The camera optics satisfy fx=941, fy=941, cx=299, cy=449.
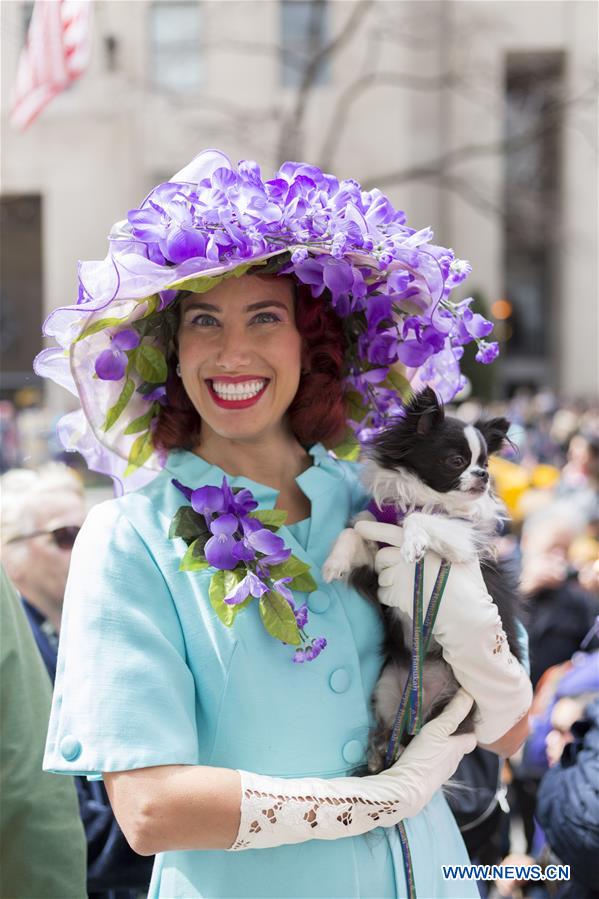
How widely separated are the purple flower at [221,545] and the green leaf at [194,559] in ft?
0.04

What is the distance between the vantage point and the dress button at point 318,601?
188cm

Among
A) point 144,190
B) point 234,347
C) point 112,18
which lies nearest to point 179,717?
point 234,347

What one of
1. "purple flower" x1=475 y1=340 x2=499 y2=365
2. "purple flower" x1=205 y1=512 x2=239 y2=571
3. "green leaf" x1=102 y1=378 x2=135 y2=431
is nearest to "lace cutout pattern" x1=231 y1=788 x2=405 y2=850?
"purple flower" x1=205 y1=512 x2=239 y2=571

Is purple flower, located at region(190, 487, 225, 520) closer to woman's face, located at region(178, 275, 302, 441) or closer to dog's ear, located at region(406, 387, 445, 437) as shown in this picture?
woman's face, located at region(178, 275, 302, 441)

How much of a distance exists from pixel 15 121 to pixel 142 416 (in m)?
4.04

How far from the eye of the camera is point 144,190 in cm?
1934

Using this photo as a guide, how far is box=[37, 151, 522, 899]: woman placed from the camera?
1626 millimetres

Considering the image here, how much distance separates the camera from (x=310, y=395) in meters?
2.14

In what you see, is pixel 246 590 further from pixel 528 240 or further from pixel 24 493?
pixel 528 240

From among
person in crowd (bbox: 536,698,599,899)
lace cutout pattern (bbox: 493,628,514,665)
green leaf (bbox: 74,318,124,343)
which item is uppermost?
green leaf (bbox: 74,318,124,343)

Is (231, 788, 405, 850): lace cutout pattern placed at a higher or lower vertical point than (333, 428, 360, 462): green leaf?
lower

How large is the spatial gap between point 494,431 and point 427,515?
0.29 meters

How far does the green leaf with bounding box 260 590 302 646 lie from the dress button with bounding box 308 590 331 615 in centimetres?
10

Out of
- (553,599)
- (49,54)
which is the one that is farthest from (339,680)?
(49,54)
